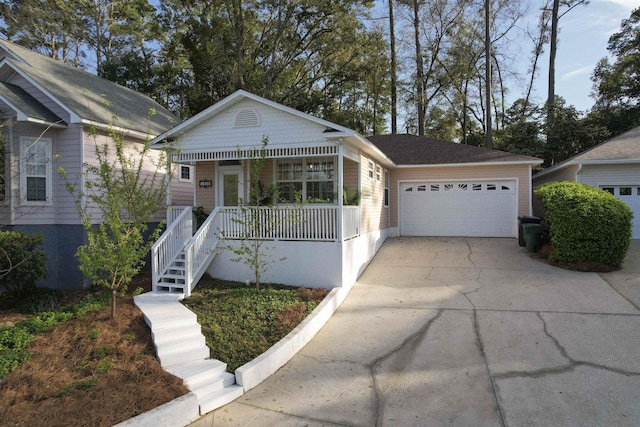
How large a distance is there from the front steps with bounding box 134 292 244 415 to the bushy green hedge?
8330mm

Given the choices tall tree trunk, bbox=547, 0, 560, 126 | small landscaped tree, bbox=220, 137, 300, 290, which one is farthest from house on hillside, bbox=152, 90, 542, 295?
tall tree trunk, bbox=547, 0, 560, 126

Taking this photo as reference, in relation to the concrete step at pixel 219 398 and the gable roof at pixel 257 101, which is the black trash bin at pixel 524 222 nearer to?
the gable roof at pixel 257 101

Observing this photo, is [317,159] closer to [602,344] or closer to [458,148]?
[458,148]

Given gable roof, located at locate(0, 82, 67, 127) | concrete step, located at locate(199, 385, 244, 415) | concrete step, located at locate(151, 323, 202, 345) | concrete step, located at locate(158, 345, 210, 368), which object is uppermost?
gable roof, located at locate(0, 82, 67, 127)

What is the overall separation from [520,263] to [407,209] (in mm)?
4983

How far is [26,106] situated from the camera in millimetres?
9055

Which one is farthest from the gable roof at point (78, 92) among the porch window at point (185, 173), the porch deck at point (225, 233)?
the porch deck at point (225, 233)

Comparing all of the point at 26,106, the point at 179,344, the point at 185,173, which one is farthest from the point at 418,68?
the point at 179,344

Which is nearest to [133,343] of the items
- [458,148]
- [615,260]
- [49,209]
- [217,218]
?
[217,218]

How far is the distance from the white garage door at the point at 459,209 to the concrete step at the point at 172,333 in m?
9.67

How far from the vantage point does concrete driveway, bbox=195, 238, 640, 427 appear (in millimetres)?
3984

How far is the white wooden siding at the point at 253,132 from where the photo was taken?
28.2 feet

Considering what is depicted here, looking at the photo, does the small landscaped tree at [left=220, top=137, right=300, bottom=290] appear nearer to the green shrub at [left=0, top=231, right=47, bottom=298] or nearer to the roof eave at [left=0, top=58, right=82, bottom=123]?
the green shrub at [left=0, top=231, right=47, bottom=298]

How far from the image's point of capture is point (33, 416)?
141 inches
